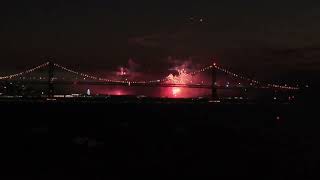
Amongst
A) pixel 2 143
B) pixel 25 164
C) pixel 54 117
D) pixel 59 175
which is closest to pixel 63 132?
pixel 2 143

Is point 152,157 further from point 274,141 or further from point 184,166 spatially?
point 274,141

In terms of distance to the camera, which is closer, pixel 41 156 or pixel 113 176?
pixel 113 176

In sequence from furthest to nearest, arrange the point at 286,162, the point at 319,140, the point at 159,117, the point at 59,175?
1. the point at 159,117
2. the point at 319,140
3. the point at 286,162
4. the point at 59,175

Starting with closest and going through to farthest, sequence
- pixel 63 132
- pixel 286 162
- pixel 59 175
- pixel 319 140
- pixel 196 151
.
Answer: pixel 59 175, pixel 286 162, pixel 196 151, pixel 319 140, pixel 63 132

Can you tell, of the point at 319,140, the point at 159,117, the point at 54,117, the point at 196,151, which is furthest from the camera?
the point at 159,117

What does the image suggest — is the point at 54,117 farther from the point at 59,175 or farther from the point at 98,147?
the point at 59,175

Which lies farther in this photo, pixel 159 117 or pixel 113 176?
pixel 159 117
